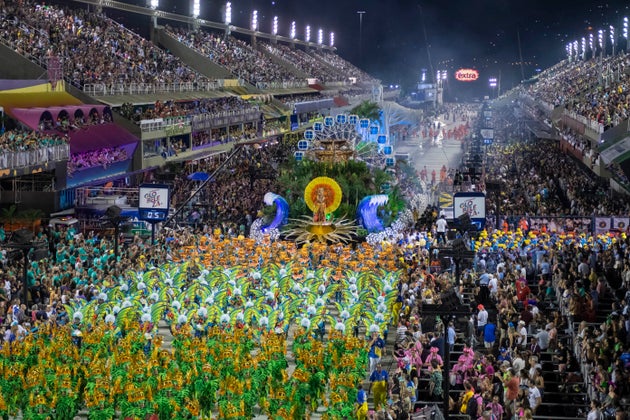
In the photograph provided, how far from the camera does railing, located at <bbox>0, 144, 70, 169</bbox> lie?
36312 millimetres

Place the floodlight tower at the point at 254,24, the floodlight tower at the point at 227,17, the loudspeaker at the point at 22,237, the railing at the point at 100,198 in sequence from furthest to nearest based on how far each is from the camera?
the floodlight tower at the point at 254,24
the floodlight tower at the point at 227,17
the railing at the point at 100,198
the loudspeaker at the point at 22,237

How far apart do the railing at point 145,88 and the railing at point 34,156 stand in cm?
974

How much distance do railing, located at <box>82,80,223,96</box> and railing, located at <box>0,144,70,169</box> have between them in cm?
974

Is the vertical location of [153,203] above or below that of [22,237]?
above

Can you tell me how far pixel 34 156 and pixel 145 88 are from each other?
70.3 feet

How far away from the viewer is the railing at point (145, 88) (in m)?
51.8

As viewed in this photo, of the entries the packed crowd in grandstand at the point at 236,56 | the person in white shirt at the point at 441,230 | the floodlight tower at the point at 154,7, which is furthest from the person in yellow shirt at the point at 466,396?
the packed crowd in grandstand at the point at 236,56

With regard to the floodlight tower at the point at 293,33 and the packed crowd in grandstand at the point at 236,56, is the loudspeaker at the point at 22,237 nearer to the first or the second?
the packed crowd in grandstand at the point at 236,56

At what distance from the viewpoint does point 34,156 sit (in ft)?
127

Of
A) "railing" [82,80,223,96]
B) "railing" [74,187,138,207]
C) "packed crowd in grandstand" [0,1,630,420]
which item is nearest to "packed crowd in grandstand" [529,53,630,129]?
"packed crowd in grandstand" [0,1,630,420]

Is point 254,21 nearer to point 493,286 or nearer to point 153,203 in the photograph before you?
point 153,203

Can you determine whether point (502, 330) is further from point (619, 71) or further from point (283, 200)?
point (619, 71)

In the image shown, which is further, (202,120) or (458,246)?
(202,120)

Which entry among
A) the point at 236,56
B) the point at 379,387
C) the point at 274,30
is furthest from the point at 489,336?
the point at 274,30
